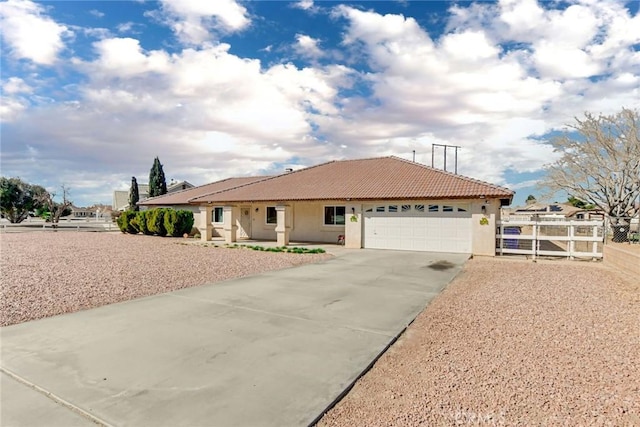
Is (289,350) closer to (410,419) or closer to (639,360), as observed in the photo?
(410,419)

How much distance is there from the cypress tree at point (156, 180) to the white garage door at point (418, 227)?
37.2m

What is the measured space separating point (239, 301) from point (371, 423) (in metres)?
5.02

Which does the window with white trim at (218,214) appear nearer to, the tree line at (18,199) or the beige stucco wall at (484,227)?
the beige stucco wall at (484,227)

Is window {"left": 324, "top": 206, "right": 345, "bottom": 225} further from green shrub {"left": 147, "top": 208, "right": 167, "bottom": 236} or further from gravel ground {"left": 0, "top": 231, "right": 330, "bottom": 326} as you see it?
green shrub {"left": 147, "top": 208, "right": 167, "bottom": 236}

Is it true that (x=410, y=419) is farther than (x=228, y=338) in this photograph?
No

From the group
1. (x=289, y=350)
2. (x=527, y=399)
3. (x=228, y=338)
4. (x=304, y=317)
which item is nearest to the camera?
(x=527, y=399)

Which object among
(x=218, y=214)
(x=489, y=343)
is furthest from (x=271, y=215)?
(x=489, y=343)

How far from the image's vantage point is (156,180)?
157ft

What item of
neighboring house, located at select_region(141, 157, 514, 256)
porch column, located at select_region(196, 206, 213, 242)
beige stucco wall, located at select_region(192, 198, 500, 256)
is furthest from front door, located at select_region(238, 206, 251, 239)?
porch column, located at select_region(196, 206, 213, 242)

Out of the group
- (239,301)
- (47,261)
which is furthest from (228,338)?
(47,261)

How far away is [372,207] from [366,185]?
1.92 meters

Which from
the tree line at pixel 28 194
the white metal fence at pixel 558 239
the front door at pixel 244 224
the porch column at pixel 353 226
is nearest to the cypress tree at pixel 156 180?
the tree line at pixel 28 194

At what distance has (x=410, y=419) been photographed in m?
3.45

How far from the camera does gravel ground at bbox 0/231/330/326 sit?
770cm
